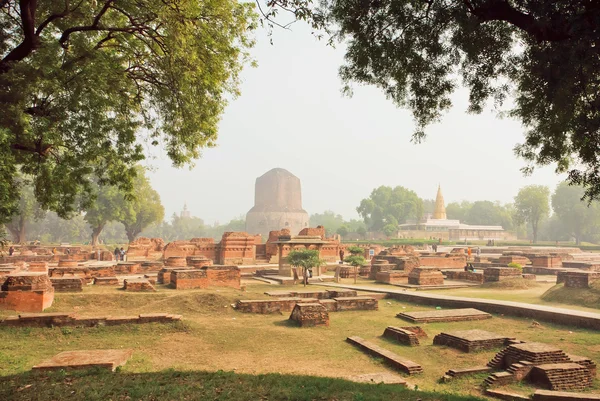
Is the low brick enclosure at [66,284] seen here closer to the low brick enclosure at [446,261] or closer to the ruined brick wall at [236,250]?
the ruined brick wall at [236,250]

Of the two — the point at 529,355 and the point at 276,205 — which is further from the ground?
the point at 276,205

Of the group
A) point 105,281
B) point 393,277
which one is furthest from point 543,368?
point 105,281

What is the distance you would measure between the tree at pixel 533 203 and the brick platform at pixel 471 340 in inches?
2334

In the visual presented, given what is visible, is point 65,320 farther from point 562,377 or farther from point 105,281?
point 562,377

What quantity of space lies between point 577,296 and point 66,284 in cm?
1502

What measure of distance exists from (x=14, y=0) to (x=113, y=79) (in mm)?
1725

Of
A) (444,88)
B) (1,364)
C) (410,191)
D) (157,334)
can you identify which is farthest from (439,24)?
(410,191)

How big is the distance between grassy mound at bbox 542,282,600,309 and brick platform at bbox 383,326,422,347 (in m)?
6.79

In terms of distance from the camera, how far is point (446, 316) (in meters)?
10.4

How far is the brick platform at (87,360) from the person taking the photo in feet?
19.0

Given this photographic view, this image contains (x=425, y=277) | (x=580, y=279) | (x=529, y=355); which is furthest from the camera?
(x=425, y=277)

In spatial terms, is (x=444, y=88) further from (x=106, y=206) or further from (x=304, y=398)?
(x=106, y=206)

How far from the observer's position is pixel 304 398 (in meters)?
4.46

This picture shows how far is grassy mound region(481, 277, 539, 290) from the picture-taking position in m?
16.4
